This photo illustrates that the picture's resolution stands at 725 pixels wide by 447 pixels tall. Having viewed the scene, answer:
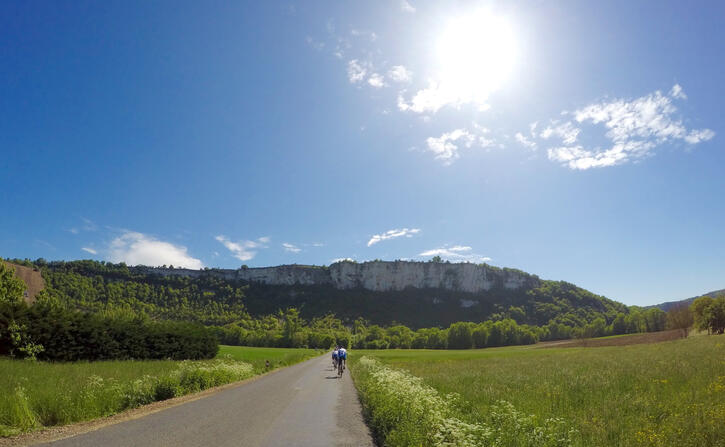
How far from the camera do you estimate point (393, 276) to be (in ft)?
596

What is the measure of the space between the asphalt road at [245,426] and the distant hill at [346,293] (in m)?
97.0

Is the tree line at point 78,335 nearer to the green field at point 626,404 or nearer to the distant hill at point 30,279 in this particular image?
the distant hill at point 30,279

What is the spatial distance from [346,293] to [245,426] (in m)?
154

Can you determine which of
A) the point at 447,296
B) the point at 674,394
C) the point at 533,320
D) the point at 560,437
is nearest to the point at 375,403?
the point at 560,437

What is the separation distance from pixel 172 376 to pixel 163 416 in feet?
20.7

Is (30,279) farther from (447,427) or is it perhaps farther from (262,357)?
(447,427)

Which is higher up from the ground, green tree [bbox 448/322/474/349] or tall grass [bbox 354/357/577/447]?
tall grass [bbox 354/357/577/447]

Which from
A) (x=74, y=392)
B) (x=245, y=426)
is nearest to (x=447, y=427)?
(x=245, y=426)

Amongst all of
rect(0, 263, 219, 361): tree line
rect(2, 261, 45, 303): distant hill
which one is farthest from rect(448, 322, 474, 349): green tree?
rect(2, 261, 45, 303): distant hill

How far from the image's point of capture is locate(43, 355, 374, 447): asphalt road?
8.49 m

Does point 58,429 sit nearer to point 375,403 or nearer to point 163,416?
point 163,416

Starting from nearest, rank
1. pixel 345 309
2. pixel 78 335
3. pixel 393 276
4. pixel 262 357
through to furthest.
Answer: pixel 78 335
pixel 262 357
pixel 345 309
pixel 393 276

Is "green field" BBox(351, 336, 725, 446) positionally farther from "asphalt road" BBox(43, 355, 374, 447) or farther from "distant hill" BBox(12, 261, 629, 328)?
"distant hill" BBox(12, 261, 629, 328)

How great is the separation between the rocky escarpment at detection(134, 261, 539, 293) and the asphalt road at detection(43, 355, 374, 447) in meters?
154
